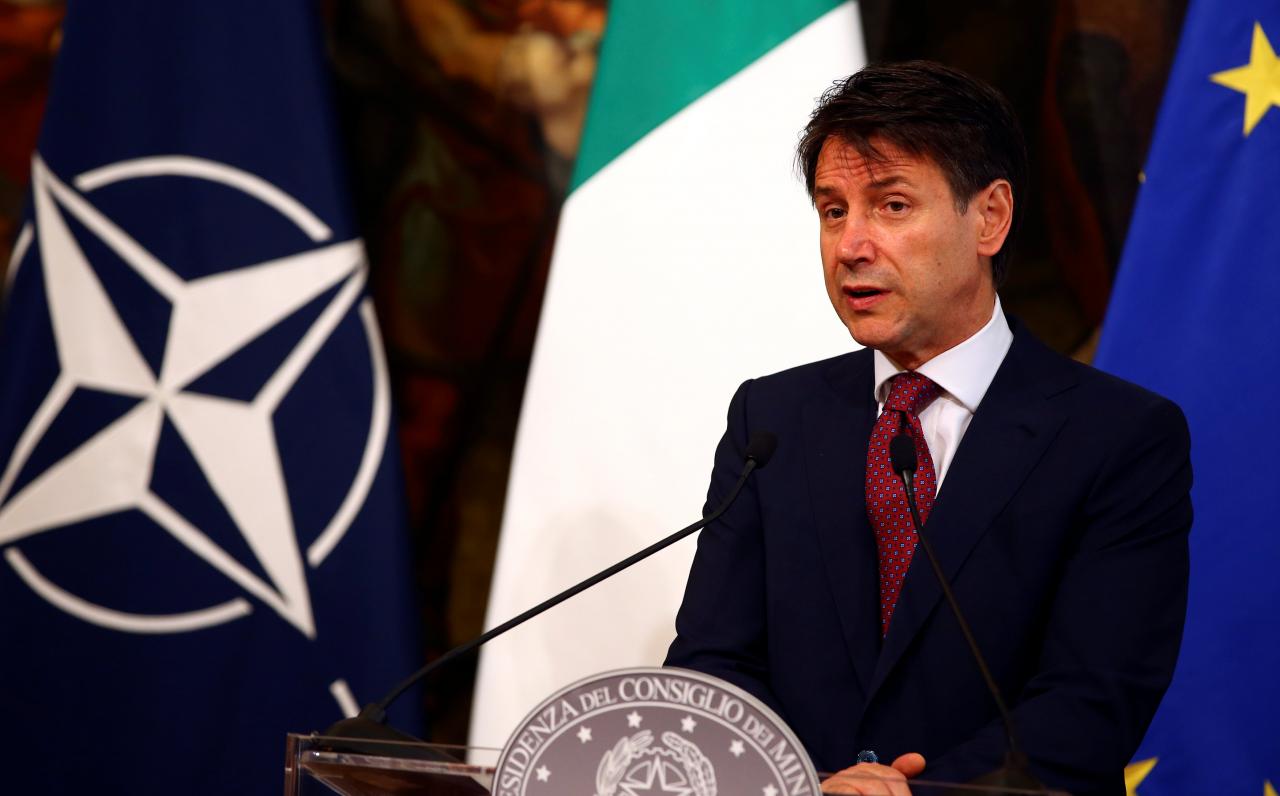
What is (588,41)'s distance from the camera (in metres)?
2.95

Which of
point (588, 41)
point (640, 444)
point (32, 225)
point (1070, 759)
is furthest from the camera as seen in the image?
point (588, 41)

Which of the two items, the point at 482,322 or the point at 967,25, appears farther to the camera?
the point at 482,322

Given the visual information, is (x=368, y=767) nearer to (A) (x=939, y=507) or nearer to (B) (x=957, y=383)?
(A) (x=939, y=507)

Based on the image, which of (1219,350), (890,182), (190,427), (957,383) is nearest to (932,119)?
(890,182)

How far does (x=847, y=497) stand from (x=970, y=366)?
0.82 ft

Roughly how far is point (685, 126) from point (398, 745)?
1588mm

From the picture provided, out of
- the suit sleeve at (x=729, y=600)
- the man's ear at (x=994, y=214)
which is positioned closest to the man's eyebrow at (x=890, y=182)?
the man's ear at (x=994, y=214)

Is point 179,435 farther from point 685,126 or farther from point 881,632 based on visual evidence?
point 881,632

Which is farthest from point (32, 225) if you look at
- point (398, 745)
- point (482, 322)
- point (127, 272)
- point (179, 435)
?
point (398, 745)

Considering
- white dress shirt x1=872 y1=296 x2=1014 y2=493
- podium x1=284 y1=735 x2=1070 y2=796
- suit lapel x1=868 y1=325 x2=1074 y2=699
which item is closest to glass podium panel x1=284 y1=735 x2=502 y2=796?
podium x1=284 y1=735 x2=1070 y2=796

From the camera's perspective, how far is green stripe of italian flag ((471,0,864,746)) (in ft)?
7.91

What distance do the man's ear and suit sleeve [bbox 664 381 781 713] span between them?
0.45m

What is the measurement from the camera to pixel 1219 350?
220cm

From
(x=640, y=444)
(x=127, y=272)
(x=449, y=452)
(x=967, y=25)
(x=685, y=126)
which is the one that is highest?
(x=967, y=25)
